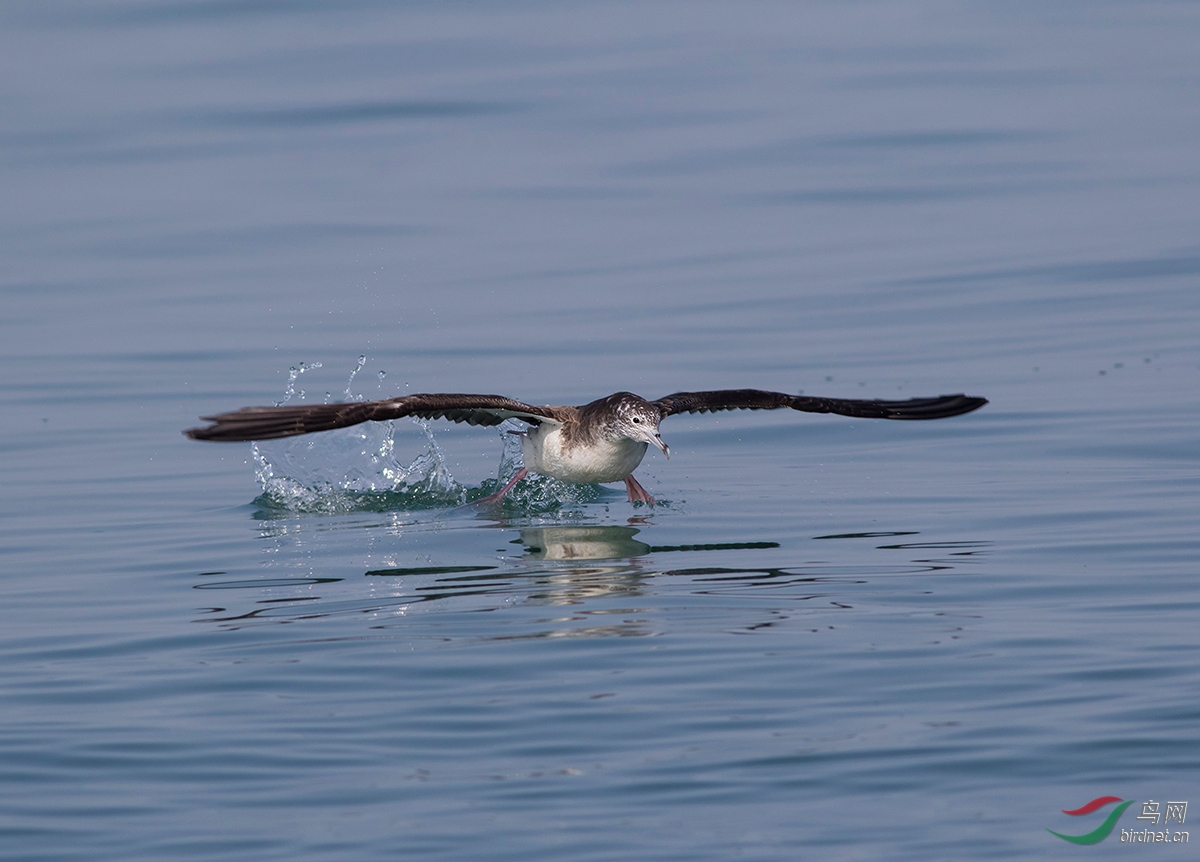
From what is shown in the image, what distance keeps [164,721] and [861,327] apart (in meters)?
14.2

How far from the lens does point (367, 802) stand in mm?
7105

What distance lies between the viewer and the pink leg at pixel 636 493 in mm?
14117

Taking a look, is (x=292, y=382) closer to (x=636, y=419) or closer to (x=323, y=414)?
(x=636, y=419)

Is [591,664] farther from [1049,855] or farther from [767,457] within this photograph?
[767,457]

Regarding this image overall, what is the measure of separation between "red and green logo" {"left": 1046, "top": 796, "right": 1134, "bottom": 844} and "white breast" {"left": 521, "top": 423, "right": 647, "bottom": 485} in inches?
272

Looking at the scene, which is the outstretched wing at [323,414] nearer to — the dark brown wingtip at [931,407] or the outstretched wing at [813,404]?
the outstretched wing at [813,404]

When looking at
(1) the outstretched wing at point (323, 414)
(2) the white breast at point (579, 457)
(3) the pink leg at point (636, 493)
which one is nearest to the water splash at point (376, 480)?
(2) the white breast at point (579, 457)

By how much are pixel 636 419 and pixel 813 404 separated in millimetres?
1474

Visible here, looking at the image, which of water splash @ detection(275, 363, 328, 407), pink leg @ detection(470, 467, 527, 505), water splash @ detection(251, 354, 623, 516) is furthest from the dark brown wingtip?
water splash @ detection(275, 363, 328, 407)

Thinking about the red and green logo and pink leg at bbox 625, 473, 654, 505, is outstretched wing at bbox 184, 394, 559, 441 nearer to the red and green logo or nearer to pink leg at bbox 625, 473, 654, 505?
pink leg at bbox 625, 473, 654, 505

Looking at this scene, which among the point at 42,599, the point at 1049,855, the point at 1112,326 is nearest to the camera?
the point at 1049,855

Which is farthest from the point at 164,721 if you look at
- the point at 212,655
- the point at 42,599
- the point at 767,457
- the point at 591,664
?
the point at 767,457

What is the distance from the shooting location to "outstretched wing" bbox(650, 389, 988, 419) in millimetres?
13602

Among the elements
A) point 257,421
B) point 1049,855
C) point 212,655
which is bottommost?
point 1049,855
